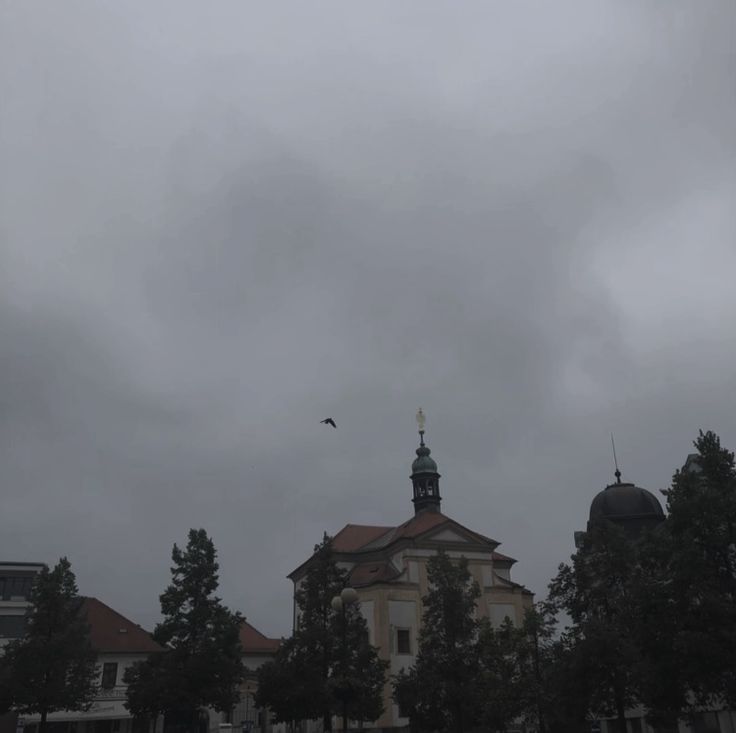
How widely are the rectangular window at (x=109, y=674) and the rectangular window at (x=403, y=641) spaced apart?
67.2 feet

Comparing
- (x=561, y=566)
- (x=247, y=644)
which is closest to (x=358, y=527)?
(x=247, y=644)

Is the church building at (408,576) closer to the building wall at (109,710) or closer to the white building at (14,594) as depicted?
the building wall at (109,710)

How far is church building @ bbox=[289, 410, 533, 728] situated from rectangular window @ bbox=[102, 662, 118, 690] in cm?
1694

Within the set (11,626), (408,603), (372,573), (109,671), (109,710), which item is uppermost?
(372,573)

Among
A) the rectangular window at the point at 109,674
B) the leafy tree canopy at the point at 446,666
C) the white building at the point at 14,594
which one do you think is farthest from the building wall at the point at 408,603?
the white building at the point at 14,594

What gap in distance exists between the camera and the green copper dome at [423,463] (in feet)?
238

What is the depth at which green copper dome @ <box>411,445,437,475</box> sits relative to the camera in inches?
2852

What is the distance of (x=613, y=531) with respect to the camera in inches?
1261

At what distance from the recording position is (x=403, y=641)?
56438mm

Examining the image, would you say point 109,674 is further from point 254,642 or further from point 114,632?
point 254,642

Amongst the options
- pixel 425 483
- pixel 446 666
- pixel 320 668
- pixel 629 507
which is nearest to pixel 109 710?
pixel 320 668

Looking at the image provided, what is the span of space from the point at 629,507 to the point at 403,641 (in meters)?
21.5

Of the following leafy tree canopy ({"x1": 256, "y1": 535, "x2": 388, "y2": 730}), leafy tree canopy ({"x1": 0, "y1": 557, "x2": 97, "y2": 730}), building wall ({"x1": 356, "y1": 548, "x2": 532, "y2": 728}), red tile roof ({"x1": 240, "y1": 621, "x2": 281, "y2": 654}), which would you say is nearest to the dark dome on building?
building wall ({"x1": 356, "y1": 548, "x2": 532, "y2": 728})

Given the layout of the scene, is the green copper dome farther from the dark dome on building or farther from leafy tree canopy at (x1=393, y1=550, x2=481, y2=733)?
leafy tree canopy at (x1=393, y1=550, x2=481, y2=733)
